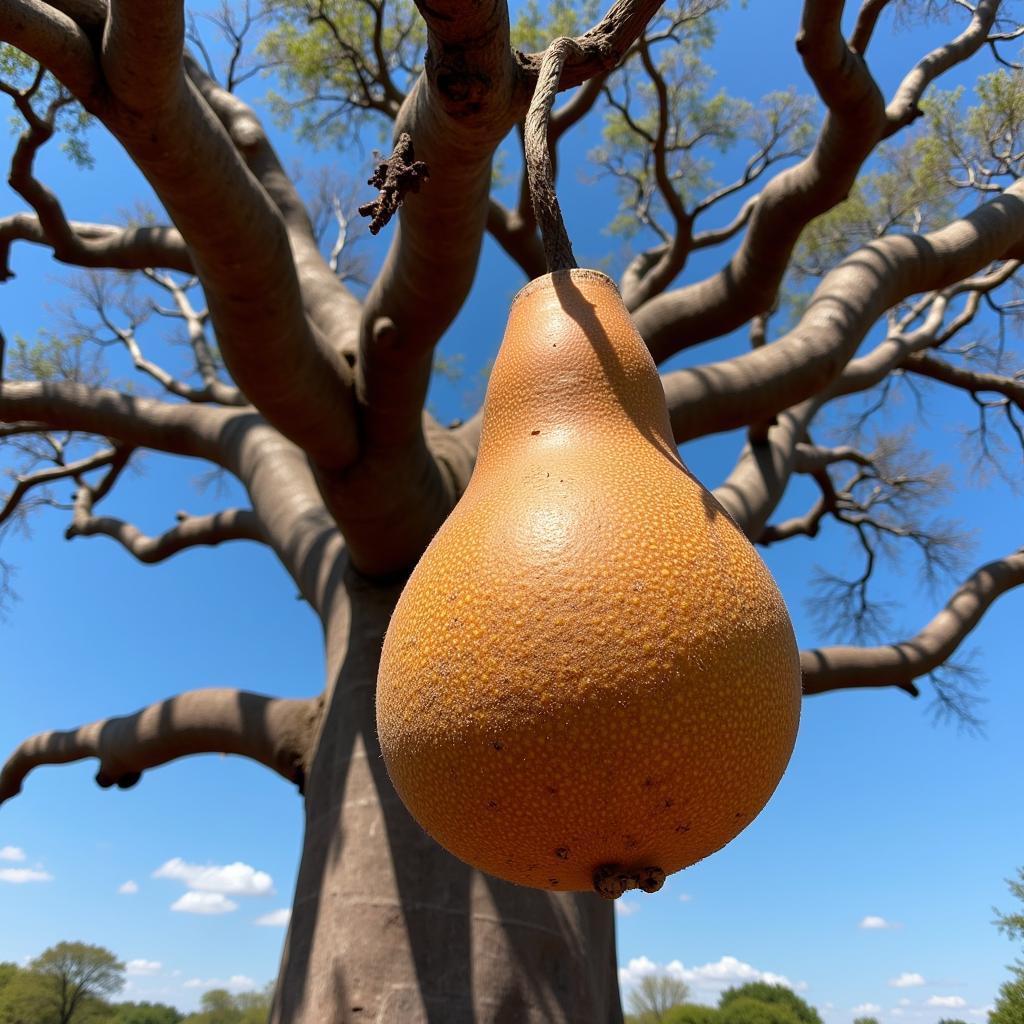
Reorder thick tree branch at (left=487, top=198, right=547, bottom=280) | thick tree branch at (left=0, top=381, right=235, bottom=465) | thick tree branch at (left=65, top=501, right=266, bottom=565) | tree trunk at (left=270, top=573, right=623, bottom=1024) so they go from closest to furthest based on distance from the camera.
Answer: tree trunk at (left=270, top=573, right=623, bottom=1024), thick tree branch at (left=0, top=381, right=235, bottom=465), thick tree branch at (left=487, top=198, right=547, bottom=280), thick tree branch at (left=65, top=501, right=266, bottom=565)

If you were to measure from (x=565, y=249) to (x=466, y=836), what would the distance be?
31.8 inches

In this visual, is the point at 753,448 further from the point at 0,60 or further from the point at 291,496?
the point at 0,60

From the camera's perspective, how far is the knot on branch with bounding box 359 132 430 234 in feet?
3.17

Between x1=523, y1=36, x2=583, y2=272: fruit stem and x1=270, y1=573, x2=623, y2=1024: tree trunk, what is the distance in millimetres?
1982

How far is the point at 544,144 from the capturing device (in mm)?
1016

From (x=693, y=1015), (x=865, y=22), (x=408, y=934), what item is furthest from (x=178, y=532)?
(x=693, y=1015)

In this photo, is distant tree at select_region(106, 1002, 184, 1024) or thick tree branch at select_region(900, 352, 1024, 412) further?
distant tree at select_region(106, 1002, 184, 1024)

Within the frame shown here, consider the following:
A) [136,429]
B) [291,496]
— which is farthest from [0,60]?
[291,496]

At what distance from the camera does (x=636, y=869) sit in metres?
0.88

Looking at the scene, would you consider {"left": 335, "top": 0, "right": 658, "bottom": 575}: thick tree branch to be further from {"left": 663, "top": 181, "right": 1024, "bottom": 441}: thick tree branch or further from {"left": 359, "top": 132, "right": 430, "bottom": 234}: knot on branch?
{"left": 663, "top": 181, "right": 1024, "bottom": 441}: thick tree branch

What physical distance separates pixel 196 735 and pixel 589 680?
347 centimetres

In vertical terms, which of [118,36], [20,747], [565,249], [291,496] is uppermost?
[291,496]

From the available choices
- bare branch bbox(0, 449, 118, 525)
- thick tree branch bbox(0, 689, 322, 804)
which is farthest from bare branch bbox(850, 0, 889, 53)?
bare branch bbox(0, 449, 118, 525)

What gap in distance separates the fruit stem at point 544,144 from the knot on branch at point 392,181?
14cm
